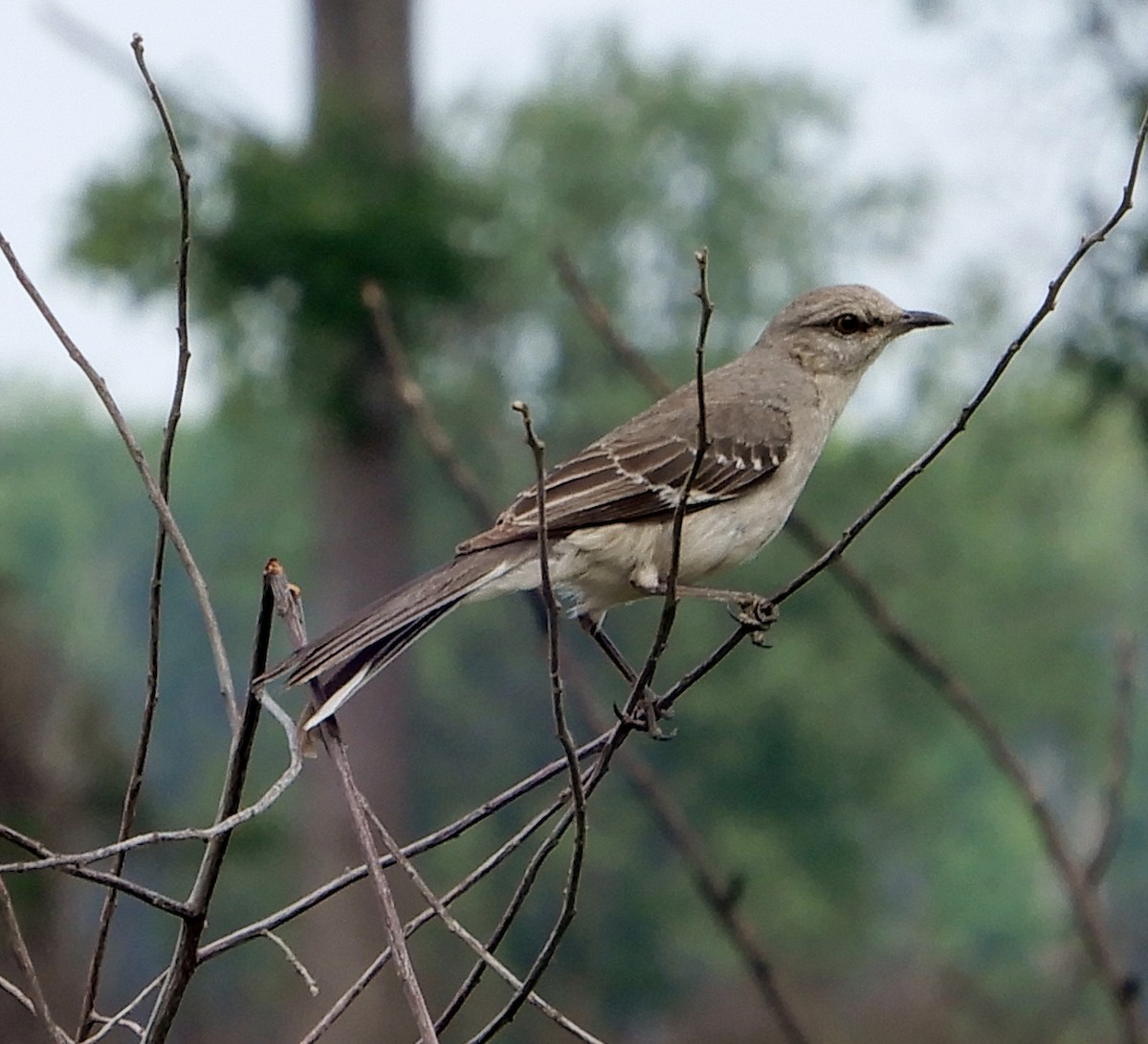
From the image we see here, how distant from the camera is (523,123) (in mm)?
20672

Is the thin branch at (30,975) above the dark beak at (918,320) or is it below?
below

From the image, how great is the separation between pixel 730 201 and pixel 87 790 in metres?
13.5

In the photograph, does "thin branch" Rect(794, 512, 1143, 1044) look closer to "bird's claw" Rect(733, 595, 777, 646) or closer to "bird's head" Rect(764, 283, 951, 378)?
"bird's claw" Rect(733, 595, 777, 646)

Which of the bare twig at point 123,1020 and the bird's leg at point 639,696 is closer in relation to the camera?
the bare twig at point 123,1020

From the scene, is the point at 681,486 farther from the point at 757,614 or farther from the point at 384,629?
the point at 384,629

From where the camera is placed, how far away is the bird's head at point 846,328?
12.7ft

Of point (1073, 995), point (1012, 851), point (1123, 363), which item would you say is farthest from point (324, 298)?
point (1012, 851)

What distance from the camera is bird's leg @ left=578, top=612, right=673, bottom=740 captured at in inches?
91.4

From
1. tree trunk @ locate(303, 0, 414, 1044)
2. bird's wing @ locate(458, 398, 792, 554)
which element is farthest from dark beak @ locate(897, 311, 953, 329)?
tree trunk @ locate(303, 0, 414, 1044)

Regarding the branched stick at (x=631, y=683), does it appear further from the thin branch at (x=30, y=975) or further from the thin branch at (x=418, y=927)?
the thin branch at (x=30, y=975)

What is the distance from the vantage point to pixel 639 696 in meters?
2.08

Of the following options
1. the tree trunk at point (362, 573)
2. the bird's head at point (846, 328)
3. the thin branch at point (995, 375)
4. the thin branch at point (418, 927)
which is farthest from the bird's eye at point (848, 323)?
the tree trunk at point (362, 573)

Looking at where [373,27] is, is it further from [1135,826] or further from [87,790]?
[1135,826]

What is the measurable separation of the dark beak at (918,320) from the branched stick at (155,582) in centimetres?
209
